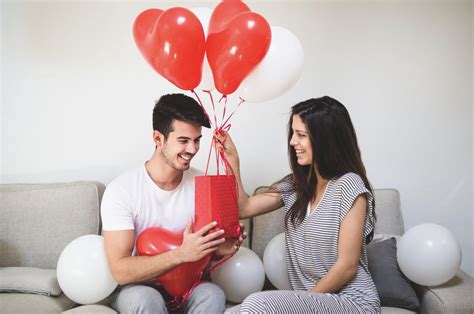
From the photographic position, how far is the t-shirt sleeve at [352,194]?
1.74 metres

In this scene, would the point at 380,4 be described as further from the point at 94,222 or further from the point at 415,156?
the point at 94,222

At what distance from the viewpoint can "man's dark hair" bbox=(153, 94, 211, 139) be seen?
1.89m

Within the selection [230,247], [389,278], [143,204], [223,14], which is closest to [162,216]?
[143,204]

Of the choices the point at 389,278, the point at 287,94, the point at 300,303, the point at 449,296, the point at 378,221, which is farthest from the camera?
the point at 287,94

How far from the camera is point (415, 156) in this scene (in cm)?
277

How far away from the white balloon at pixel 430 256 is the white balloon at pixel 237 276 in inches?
24.3

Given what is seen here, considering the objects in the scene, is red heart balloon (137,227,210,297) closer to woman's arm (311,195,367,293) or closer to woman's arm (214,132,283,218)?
woman's arm (214,132,283,218)

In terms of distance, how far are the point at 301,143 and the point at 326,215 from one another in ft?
0.92

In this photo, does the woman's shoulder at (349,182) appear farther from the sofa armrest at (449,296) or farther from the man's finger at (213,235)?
the sofa armrest at (449,296)

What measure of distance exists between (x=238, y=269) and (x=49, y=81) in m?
1.46

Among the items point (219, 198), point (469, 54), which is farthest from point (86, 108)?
point (469, 54)

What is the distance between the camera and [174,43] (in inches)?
63.5

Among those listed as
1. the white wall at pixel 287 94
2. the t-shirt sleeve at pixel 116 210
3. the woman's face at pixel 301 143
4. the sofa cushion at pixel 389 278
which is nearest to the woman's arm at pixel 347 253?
the woman's face at pixel 301 143

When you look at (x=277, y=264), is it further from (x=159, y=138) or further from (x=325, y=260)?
(x=159, y=138)
